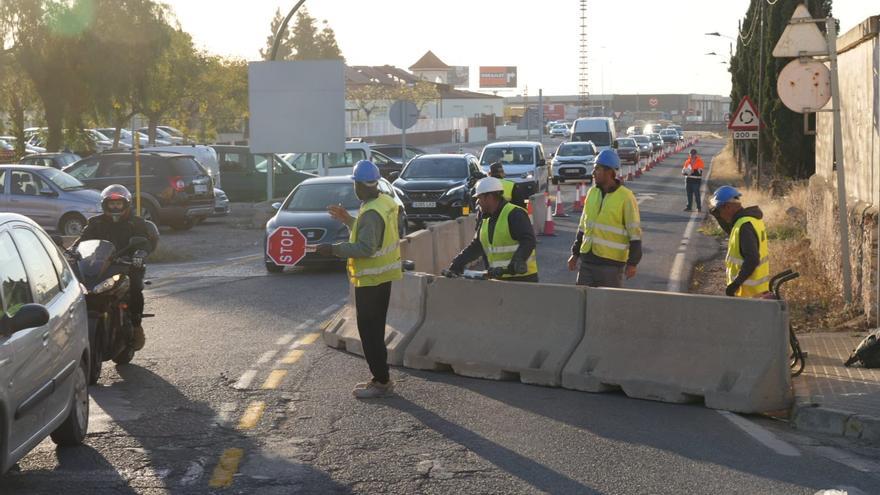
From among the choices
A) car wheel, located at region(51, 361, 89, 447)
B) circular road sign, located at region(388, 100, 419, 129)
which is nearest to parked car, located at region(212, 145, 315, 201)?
circular road sign, located at region(388, 100, 419, 129)

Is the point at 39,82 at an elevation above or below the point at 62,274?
above

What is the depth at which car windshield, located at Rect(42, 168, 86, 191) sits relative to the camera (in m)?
26.5

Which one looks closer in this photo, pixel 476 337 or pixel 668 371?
pixel 668 371

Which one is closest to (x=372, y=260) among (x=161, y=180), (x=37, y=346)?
(x=37, y=346)

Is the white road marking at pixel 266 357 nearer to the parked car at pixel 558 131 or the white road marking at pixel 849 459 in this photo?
the white road marking at pixel 849 459

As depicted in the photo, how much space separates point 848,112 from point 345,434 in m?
10.8

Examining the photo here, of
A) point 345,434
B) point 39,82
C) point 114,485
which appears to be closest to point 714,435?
point 345,434

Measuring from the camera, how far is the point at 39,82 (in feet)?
124

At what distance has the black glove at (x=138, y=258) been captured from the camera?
12.0 m

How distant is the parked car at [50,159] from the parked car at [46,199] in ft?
23.7

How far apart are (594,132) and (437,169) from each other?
3150 centimetres

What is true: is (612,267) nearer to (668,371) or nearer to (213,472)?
(668,371)

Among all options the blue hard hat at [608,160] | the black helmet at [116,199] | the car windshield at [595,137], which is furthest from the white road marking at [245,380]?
the car windshield at [595,137]

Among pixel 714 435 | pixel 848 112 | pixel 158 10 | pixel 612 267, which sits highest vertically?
pixel 158 10
